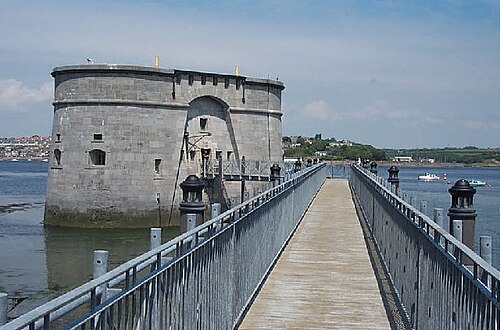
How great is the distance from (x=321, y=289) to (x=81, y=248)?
23958 mm

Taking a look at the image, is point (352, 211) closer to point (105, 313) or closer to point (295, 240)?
point (295, 240)

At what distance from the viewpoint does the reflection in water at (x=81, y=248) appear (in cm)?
2565

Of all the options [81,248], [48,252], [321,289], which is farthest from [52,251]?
[321,289]

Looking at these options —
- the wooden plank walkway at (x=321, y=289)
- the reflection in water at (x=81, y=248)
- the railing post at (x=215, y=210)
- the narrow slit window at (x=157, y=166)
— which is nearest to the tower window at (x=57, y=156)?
the reflection in water at (x=81, y=248)

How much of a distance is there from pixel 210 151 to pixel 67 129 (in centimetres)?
833

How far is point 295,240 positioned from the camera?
14789 millimetres

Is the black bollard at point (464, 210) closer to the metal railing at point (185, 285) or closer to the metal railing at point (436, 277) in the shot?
the metal railing at point (436, 277)

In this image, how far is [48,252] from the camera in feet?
102

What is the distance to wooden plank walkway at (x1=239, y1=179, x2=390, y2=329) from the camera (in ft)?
26.5

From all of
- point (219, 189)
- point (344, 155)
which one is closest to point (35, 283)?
point (219, 189)

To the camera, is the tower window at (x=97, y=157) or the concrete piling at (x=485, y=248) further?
the tower window at (x=97, y=157)

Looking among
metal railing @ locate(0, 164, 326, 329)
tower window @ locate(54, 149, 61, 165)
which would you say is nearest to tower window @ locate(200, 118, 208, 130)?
tower window @ locate(54, 149, 61, 165)

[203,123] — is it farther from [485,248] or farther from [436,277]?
[485,248]

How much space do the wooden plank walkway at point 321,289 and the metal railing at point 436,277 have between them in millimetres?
451
